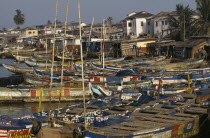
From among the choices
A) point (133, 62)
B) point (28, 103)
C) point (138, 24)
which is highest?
point (138, 24)

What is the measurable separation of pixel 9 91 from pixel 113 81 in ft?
24.1

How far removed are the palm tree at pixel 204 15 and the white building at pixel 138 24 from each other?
16525 millimetres

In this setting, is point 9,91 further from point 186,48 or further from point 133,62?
point 186,48

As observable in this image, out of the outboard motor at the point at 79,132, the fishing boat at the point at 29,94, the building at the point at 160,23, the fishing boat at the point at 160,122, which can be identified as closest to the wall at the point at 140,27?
the building at the point at 160,23

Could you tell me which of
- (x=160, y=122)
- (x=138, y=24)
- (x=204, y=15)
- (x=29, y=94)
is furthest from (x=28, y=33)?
(x=160, y=122)

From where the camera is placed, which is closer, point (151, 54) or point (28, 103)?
point (28, 103)

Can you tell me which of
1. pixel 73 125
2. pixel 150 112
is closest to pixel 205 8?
pixel 150 112

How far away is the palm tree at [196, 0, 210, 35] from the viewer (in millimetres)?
46156

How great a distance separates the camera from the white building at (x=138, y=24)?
63.6 metres

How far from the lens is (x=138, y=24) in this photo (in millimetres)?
63656

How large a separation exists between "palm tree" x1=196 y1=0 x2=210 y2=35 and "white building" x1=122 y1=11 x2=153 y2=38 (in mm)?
16525

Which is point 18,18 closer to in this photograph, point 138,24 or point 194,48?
point 138,24

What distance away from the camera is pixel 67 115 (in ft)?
49.1

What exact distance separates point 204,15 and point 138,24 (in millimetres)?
18456
